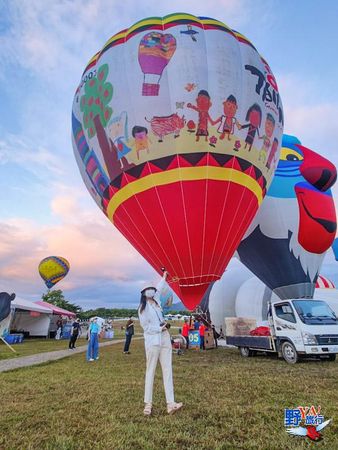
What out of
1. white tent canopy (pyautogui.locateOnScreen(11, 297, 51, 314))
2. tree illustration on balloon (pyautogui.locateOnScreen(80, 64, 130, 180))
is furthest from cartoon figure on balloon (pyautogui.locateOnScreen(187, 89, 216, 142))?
white tent canopy (pyautogui.locateOnScreen(11, 297, 51, 314))

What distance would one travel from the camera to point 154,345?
4664mm

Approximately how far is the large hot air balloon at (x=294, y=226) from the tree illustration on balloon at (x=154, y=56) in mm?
9809

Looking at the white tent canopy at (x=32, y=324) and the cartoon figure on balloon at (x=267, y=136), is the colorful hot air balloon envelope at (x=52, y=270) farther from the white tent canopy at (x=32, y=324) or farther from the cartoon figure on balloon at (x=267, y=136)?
the cartoon figure on balloon at (x=267, y=136)

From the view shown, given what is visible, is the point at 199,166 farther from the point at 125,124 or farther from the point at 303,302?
the point at 303,302

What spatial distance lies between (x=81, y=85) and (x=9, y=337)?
680 inches

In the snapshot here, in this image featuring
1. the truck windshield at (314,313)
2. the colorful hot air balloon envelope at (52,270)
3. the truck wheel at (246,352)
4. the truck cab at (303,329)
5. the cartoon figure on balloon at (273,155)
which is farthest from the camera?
the colorful hot air balloon envelope at (52,270)

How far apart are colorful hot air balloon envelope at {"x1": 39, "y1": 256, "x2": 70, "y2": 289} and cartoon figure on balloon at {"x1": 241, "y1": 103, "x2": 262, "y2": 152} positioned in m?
34.6

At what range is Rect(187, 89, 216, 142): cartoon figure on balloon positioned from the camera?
32.6ft

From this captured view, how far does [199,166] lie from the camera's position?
392 inches

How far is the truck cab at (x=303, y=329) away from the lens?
9.80 m

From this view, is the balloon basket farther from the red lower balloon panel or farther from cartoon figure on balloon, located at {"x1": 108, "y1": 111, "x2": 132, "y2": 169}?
the red lower balloon panel

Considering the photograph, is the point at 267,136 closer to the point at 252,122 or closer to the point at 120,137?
the point at 252,122

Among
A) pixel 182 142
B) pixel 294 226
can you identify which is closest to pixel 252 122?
pixel 182 142

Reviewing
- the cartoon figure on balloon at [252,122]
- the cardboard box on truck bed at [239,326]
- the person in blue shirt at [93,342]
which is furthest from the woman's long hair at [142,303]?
the cardboard box on truck bed at [239,326]
